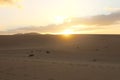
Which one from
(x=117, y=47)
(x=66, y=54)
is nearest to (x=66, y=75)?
(x=66, y=54)

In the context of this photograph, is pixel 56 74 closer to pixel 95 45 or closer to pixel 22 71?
pixel 22 71

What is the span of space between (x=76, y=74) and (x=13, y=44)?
2342cm

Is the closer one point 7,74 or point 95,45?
point 7,74

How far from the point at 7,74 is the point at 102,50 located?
14571mm

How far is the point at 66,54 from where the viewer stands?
76.9 feet

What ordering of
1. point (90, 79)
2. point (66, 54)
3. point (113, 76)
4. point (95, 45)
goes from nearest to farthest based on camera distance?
point (90, 79) < point (113, 76) < point (66, 54) < point (95, 45)

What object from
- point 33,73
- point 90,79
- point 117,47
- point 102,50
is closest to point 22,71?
point 33,73

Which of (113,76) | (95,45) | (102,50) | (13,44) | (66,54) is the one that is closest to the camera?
(113,76)

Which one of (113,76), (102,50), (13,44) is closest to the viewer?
(113,76)

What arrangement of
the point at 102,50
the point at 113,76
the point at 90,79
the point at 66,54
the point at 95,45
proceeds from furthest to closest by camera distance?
the point at 95,45 → the point at 102,50 → the point at 66,54 → the point at 113,76 → the point at 90,79

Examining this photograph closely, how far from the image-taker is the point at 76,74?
476 inches

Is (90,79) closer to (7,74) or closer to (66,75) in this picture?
(66,75)

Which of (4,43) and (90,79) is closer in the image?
(90,79)

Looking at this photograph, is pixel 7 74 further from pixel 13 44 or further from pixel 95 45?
pixel 13 44
